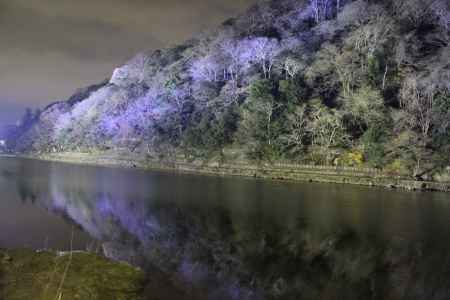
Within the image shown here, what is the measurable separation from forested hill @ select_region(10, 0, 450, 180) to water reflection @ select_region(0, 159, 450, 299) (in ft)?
35.8

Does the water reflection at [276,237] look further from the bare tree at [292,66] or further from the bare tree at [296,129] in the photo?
the bare tree at [292,66]

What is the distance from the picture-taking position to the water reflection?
Result: 1039 centimetres

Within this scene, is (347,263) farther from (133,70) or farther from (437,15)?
(133,70)

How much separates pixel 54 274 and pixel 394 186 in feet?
96.2

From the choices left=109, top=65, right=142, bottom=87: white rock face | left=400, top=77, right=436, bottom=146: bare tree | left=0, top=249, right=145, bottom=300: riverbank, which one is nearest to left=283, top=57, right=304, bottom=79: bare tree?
left=400, top=77, right=436, bottom=146: bare tree

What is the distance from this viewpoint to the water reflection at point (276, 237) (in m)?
10.4

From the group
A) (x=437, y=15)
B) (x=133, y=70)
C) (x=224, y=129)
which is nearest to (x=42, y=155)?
(x=133, y=70)

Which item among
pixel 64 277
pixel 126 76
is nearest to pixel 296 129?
pixel 64 277

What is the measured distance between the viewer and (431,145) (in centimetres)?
3384

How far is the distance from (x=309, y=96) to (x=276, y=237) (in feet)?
118

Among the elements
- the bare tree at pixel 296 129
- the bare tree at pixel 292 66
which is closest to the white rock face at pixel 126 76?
the bare tree at pixel 292 66

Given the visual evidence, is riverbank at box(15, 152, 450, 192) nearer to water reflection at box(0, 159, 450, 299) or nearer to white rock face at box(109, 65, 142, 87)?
water reflection at box(0, 159, 450, 299)

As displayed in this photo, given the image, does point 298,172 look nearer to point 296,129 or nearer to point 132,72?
point 296,129

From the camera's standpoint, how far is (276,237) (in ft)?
49.6
